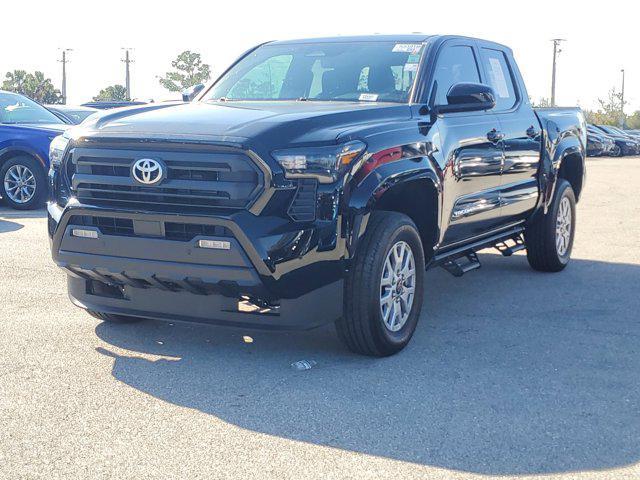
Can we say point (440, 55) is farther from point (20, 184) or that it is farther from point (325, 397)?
point (20, 184)

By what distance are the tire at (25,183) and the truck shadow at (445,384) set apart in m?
7.46

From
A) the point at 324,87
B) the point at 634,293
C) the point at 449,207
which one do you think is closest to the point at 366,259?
the point at 449,207

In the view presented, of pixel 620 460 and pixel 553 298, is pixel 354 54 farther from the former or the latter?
pixel 620 460

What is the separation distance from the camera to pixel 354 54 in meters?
6.39

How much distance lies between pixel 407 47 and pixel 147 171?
2.27 m

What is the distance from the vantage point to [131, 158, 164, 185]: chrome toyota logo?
483 cm

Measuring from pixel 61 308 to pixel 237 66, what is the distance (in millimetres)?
2166

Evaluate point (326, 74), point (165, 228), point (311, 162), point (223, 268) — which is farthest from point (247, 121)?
point (326, 74)

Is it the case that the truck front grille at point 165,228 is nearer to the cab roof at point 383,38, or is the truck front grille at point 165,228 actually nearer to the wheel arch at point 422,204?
the wheel arch at point 422,204

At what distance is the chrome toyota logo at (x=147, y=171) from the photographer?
4828 mm

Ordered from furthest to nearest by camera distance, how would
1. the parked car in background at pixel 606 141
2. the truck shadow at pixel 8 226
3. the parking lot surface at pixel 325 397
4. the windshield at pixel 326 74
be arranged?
the parked car in background at pixel 606 141, the truck shadow at pixel 8 226, the windshield at pixel 326 74, the parking lot surface at pixel 325 397

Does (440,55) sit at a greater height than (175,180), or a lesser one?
greater

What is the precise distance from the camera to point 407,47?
6.29 m

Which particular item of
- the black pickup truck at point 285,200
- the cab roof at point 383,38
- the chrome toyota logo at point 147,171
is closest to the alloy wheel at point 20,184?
the cab roof at point 383,38
